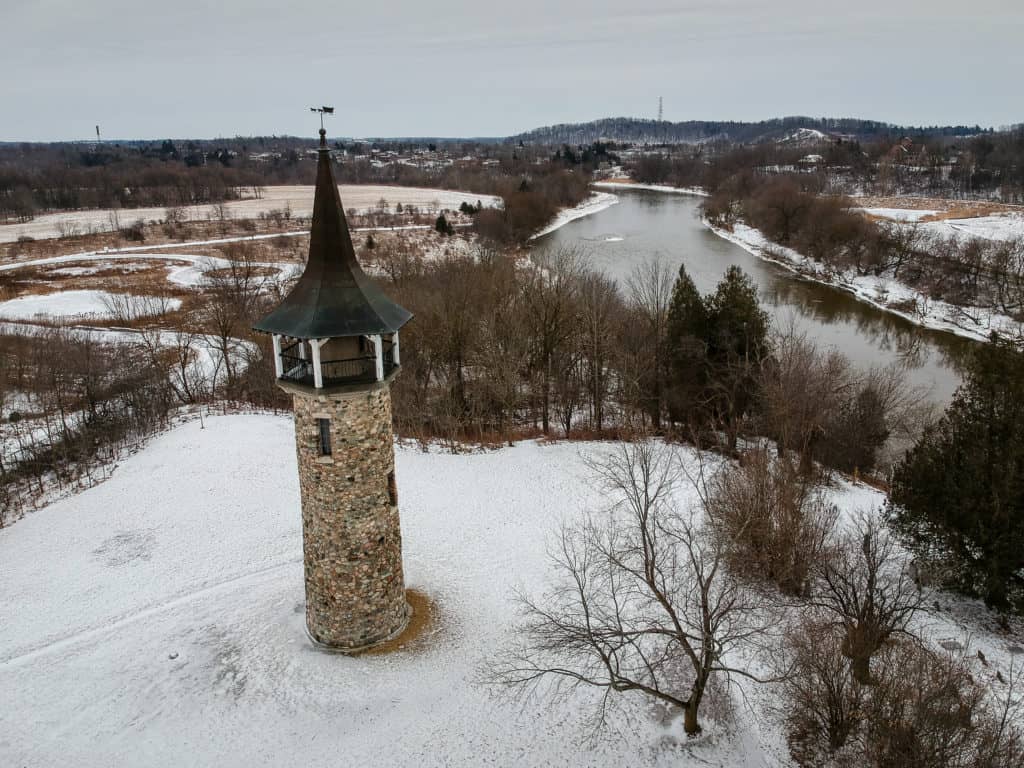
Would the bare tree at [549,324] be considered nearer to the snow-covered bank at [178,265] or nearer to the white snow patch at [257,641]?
the white snow patch at [257,641]

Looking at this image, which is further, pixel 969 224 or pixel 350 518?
pixel 969 224

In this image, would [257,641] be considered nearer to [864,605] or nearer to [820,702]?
[820,702]

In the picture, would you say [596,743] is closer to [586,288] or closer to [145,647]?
[145,647]

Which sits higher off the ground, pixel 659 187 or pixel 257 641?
pixel 659 187

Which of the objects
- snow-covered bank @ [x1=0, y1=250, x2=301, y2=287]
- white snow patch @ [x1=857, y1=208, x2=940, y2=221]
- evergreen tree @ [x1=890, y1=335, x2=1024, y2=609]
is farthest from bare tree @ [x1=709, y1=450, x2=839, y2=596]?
white snow patch @ [x1=857, y1=208, x2=940, y2=221]

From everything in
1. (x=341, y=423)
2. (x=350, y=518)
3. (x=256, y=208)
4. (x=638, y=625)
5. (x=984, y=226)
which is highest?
(x=256, y=208)

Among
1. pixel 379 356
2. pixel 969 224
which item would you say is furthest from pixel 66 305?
pixel 969 224

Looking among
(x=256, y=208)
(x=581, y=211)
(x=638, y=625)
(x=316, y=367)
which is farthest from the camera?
(x=256, y=208)

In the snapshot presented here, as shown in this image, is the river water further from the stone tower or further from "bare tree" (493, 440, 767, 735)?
the stone tower
